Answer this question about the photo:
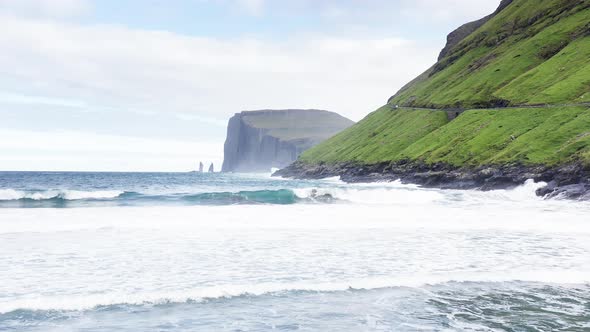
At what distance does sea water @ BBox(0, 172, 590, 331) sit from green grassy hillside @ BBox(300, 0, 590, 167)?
1609 inches

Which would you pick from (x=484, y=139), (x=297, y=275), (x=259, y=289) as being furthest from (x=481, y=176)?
(x=259, y=289)

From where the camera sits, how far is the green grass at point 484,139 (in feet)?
236

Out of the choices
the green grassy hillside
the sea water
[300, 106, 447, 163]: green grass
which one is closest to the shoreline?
the green grassy hillside

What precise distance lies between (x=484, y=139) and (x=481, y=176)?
20964mm

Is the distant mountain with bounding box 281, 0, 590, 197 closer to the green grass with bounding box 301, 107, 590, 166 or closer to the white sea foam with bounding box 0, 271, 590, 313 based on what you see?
the green grass with bounding box 301, 107, 590, 166

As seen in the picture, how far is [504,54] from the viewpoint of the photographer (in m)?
148

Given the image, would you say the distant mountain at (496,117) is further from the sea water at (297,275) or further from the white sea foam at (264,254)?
the sea water at (297,275)

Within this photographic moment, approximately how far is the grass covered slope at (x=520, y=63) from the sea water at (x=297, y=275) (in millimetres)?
75068

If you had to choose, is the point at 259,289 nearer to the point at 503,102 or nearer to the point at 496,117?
the point at 496,117

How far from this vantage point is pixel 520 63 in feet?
438

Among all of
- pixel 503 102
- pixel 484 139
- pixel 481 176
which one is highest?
pixel 503 102

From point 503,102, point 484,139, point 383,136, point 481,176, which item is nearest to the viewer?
point 481,176

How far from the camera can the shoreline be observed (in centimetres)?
5678

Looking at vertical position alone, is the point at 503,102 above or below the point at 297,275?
above
